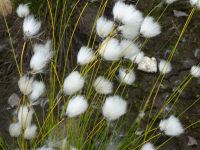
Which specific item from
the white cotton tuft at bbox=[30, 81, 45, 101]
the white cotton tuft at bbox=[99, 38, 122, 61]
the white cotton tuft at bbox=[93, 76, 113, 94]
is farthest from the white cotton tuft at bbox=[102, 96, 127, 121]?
the white cotton tuft at bbox=[30, 81, 45, 101]

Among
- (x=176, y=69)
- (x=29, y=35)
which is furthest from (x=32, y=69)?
(x=176, y=69)

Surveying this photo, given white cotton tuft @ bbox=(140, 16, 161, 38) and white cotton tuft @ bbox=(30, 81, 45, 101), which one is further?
white cotton tuft @ bbox=(140, 16, 161, 38)

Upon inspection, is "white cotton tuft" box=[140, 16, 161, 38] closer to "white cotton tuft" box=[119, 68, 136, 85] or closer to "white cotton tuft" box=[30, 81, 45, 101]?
"white cotton tuft" box=[119, 68, 136, 85]

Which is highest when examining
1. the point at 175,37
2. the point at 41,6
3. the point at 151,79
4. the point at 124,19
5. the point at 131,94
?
the point at 124,19

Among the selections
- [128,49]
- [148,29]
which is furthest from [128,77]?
[148,29]

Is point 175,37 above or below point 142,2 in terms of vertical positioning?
below

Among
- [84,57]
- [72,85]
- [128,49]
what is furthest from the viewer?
[128,49]

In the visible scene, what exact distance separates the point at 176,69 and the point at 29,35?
1.34m

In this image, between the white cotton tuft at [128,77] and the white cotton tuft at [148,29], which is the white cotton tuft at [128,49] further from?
the white cotton tuft at [128,77]

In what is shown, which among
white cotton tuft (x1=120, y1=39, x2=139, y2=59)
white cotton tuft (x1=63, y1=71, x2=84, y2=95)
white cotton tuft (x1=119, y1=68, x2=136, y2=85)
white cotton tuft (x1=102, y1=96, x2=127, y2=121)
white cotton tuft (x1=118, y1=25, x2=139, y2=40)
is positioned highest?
white cotton tuft (x1=118, y1=25, x2=139, y2=40)

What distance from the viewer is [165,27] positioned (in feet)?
5.72

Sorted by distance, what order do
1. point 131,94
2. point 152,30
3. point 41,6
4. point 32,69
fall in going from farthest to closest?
point 131,94
point 41,6
point 152,30
point 32,69

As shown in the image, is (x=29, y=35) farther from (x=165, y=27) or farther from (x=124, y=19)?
(x=165, y=27)

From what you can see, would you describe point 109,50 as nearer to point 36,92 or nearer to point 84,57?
point 84,57
